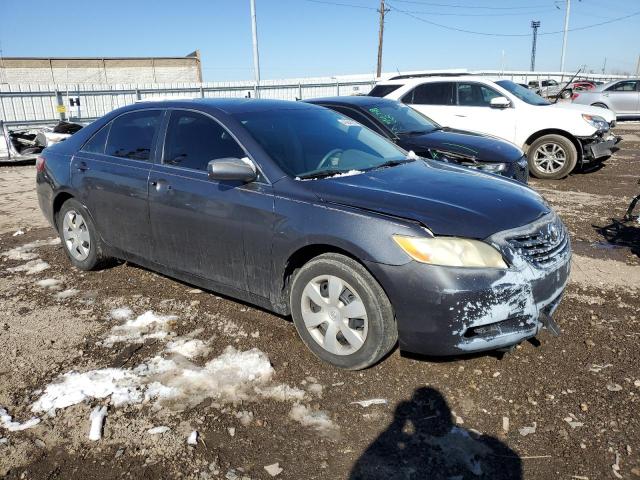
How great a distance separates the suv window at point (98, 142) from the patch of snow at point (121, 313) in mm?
1441

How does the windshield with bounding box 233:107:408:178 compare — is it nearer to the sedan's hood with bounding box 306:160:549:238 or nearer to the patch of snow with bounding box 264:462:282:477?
the sedan's hood with bounding box 306:160:549:238

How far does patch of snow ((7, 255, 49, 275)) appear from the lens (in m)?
5.19

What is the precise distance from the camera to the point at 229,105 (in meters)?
4.04

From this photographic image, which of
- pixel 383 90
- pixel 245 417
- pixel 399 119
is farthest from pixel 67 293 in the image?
pixel 383 90

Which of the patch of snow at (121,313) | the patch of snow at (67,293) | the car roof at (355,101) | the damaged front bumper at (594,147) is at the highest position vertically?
the car roof at (355,101)

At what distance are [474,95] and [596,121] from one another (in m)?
2.24

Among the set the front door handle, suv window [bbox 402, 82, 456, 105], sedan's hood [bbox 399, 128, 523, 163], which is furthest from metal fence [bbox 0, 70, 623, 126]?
the front door handle

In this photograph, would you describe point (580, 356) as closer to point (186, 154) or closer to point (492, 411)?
point (492, 411)

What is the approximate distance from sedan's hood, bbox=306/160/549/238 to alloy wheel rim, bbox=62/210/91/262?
106 inches

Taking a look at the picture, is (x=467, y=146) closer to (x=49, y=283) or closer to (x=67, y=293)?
(x=67, y=293)

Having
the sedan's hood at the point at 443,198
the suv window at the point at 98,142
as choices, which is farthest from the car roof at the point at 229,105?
the sedan's hood at the point at 443,198

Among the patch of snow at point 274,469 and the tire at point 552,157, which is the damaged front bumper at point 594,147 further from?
the patch of snow at point 274,469

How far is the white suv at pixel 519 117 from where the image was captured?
9359mm

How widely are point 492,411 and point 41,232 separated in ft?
19.7
